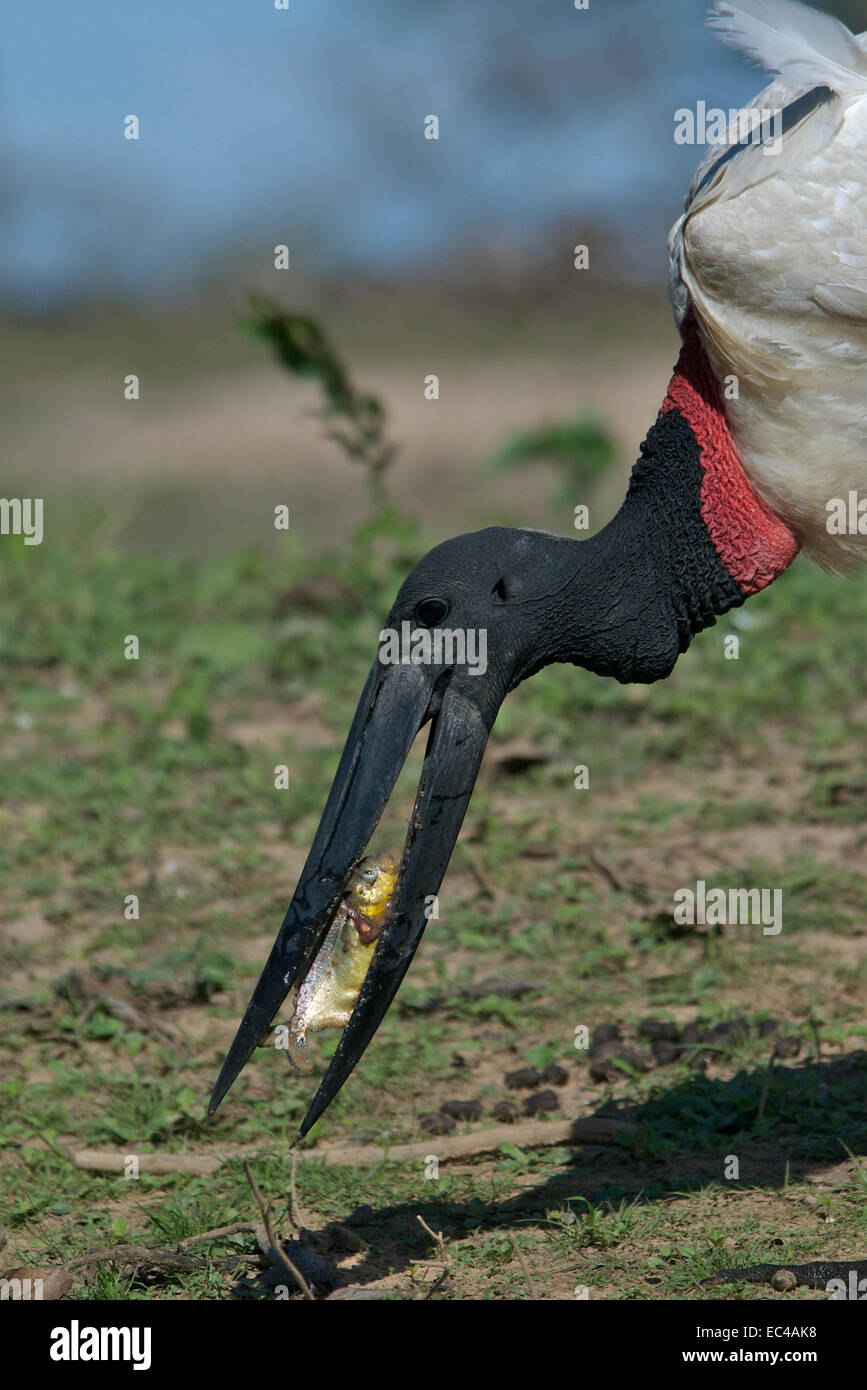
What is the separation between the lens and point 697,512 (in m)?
3.73

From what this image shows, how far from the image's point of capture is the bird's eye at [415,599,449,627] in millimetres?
3326

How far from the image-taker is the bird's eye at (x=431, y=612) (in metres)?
3.33

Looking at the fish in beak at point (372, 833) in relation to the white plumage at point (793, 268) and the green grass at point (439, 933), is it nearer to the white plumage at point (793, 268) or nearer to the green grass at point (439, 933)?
the green grass at point (439, 933)

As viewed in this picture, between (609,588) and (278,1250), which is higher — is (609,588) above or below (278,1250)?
above

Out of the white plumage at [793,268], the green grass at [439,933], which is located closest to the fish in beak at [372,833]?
the green grass at [439,933]

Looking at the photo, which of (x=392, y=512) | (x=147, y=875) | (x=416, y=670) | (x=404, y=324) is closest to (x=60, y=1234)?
(x=416, y=670)

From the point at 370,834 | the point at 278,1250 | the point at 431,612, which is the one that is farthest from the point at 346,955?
the point at 431,612

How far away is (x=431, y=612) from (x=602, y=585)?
46 centimetres

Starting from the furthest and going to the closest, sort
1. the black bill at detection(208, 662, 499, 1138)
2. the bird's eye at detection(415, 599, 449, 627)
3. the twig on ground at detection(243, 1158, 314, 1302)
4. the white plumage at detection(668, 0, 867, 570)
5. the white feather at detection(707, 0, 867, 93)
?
the white feather at detection(707, 0, 867, 93) < the white plumage at detection(668, 0, 867, 570) < the bird's eye at detection(415, 599, 449, 627) < the black bill at detection(208, 662, 499, 1138) < the twig on ground at detection(243, 1158, 314, 1302)

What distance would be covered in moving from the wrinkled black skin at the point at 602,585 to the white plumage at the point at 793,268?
0.21 meters

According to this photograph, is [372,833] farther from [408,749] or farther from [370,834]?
[408,749]

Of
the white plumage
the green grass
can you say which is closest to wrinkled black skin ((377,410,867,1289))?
the white plumage

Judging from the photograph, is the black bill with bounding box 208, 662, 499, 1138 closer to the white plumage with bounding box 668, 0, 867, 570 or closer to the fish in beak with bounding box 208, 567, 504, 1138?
the fish in beak with bounding box 208, 567, 504, 1138

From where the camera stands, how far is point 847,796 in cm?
571
